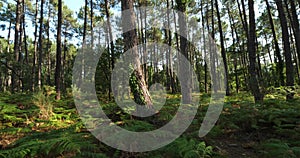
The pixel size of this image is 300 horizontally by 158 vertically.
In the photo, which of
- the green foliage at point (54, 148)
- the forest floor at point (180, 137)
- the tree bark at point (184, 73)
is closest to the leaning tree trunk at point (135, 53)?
the forest floor at point (180, 137)

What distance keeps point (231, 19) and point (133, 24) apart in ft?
70.2

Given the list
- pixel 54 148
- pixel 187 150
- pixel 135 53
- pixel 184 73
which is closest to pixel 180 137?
pixel 187 150

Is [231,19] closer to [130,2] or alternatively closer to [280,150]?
[130,2]

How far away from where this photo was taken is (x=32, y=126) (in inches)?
196

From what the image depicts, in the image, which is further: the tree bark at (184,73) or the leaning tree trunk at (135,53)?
the tree bark at (184,73)

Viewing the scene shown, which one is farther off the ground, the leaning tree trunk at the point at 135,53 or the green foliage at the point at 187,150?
the leaning tree trunk at the point at 135,53

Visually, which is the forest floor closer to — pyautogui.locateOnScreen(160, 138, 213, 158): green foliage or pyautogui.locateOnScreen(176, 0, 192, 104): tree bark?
pyautogui.locateOnScreen(160, 138, 213, 158): green foliage

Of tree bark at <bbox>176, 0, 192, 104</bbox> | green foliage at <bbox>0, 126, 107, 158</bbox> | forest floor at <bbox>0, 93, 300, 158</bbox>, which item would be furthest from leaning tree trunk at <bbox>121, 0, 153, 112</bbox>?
tree bark at <bbox>176, 0, 192, 104</bbox>

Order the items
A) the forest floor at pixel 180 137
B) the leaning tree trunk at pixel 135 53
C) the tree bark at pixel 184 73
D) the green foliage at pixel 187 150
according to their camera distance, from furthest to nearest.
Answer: the tree bark at pixel 184 73 → the leaning tree trunk at pixel 135 53 → the forest floor at pixel 180 137 → the green foliage at pixel 187 150

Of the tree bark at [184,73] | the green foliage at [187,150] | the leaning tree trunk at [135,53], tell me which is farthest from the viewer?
the tree bark at [184,73]

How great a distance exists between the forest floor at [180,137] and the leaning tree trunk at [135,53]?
1.75 ft

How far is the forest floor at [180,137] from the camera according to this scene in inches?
127

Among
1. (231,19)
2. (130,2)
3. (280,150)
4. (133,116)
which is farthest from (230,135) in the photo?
(231,19)

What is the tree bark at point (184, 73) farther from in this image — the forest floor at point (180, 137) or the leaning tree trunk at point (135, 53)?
the leaning tree trunk at point (135, 53)
